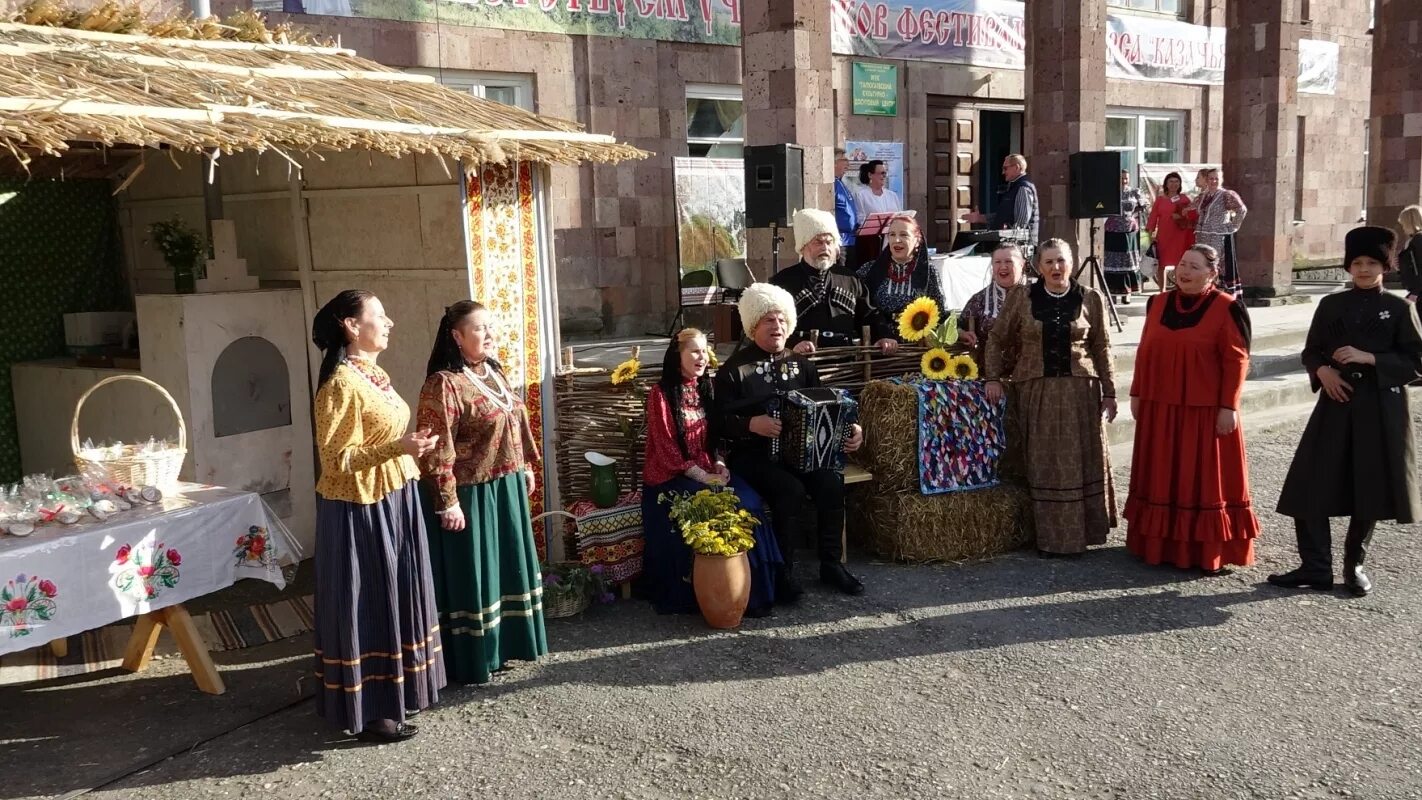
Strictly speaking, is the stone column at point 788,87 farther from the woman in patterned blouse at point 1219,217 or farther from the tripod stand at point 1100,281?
the woman in patterned blouse at point 1219,217

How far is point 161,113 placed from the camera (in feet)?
15.9

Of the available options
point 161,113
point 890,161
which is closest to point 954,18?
point 890,161

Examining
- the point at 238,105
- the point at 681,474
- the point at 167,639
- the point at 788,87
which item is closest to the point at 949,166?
the point at 788,87

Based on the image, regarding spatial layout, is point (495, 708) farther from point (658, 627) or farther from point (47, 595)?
point (47, 595)

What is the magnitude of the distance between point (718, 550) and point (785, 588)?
658 mm

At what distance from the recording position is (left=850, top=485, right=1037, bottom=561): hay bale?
265 inches

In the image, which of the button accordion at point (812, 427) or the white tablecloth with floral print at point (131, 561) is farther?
the button accordion at point (812, 427)

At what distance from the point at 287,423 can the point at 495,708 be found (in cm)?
282

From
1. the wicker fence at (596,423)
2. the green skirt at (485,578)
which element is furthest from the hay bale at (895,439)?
the green skirt at (485,578)

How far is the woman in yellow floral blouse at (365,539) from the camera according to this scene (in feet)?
14.6

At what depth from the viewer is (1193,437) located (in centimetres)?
638

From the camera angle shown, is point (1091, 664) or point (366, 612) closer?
point (366, 612)

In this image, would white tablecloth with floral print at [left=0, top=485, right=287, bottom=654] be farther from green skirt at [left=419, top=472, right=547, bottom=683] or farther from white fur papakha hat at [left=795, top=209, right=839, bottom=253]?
white fur papakha hat at [left=795, top=209, right=839, bottom=253]

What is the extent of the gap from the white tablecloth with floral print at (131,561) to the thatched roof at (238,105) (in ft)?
4.77
